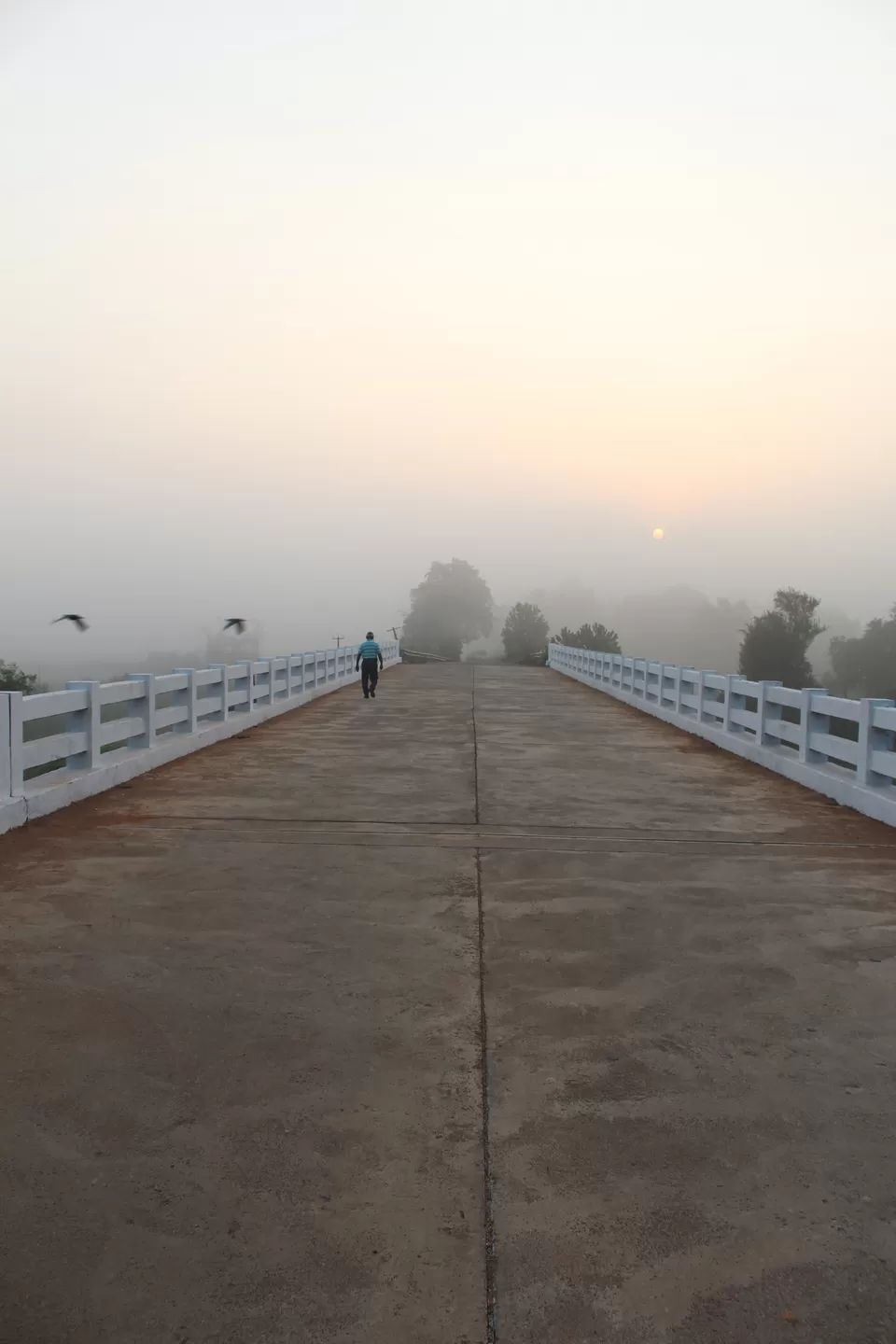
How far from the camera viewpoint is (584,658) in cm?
3472

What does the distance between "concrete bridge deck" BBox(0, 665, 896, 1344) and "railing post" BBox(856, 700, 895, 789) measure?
2.13 metres

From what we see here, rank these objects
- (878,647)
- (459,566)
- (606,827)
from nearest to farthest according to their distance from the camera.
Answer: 1. (606,827)
2. (878,647)
3. (459,566)

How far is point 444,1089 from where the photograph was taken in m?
3.95

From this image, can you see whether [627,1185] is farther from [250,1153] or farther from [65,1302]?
[65,1302]

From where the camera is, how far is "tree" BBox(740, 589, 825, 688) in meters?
114

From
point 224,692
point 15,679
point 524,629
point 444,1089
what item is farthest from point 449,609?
point 444,1089

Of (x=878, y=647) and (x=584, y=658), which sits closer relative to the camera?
(x=584, y=658)

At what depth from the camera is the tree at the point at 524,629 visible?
5876 inches

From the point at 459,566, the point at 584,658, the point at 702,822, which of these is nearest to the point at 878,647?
the point at 459,566

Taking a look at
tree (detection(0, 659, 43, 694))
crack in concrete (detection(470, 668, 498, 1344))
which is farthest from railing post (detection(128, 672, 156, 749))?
tree (detection(0, 659, 43, 694))

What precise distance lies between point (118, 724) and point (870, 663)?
144m

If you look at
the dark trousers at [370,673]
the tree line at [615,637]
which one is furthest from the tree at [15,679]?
the dark trousers at [370,673]

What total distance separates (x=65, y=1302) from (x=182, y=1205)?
0.47m

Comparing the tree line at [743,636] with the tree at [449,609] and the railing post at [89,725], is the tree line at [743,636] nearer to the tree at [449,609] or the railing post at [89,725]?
the tree at [449,609]
